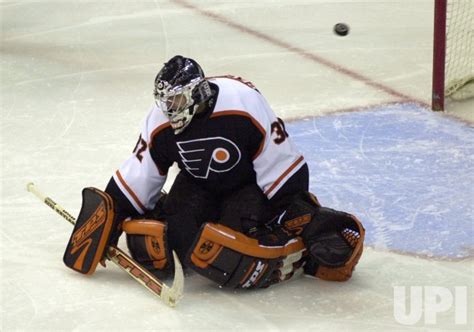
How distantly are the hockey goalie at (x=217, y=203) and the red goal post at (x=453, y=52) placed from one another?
172 centimetres

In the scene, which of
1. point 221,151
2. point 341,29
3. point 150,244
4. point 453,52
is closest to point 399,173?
point 221,151

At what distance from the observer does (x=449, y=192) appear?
412 cm

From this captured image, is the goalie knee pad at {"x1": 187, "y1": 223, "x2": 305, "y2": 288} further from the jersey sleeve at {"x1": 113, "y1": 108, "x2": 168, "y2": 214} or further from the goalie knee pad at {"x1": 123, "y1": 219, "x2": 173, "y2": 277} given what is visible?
the jersey sleeve at {"x1": 113, "y1": 108, "x2": 168, "y2": 214}

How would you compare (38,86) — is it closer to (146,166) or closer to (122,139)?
(122,139)

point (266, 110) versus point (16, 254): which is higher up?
point (266, 110)

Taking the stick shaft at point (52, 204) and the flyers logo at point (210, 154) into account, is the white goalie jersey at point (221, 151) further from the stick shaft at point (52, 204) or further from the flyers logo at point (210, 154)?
the stick shaft at point (52, 204)

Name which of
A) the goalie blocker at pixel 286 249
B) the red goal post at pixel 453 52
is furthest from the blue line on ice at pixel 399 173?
the goalie blocker at pixel 286 249

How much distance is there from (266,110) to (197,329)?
68 centimetres

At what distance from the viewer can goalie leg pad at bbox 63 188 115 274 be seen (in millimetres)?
3455

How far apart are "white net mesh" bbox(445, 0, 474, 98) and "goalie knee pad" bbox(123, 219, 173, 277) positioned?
2121 millimetres

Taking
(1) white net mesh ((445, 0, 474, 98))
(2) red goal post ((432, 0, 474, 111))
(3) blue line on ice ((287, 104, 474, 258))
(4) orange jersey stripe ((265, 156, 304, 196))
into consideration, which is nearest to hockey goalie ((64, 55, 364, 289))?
(4) orange jersey stripe ((265, 156, 304, 196))

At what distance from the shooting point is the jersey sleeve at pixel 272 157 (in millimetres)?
3432

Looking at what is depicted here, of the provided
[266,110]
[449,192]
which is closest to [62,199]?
[266,110]

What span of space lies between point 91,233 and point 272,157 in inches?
22.2
